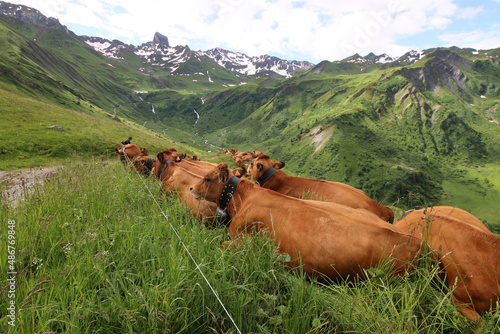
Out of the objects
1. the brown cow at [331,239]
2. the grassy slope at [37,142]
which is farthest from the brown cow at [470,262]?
the grassy slope at [37,142]

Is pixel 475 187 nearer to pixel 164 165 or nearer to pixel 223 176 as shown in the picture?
pixel 164 165

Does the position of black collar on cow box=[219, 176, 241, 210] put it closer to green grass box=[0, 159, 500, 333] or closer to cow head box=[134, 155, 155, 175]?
green grass box=[0, 159, 500, 333]

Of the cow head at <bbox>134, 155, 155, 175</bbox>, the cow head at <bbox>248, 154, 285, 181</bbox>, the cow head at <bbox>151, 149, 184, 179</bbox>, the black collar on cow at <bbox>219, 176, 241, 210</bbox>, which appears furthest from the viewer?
the cow head at <bbox>134, 155, 155, 175</bbox>

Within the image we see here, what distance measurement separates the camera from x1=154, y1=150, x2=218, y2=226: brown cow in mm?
6164

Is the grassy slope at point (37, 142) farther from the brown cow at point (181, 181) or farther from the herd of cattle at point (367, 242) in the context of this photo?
the herd of cattle at point (367, 242)

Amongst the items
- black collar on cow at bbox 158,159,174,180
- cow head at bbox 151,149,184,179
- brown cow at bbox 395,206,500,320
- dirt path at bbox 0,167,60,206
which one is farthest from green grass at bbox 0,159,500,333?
cow head at bbox 151,149,184,179

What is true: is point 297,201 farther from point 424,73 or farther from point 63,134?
point 424,73

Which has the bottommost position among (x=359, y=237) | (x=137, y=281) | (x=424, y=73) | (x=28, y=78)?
(x=137, y=281)

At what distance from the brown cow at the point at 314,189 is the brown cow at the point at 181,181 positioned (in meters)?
2.66

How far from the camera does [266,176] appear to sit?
873cm

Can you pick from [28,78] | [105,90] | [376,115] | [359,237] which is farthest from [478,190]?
[105,90]

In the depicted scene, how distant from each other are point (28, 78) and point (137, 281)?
12272 cm

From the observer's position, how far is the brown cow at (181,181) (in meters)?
6.16

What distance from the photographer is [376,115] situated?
496 feet
